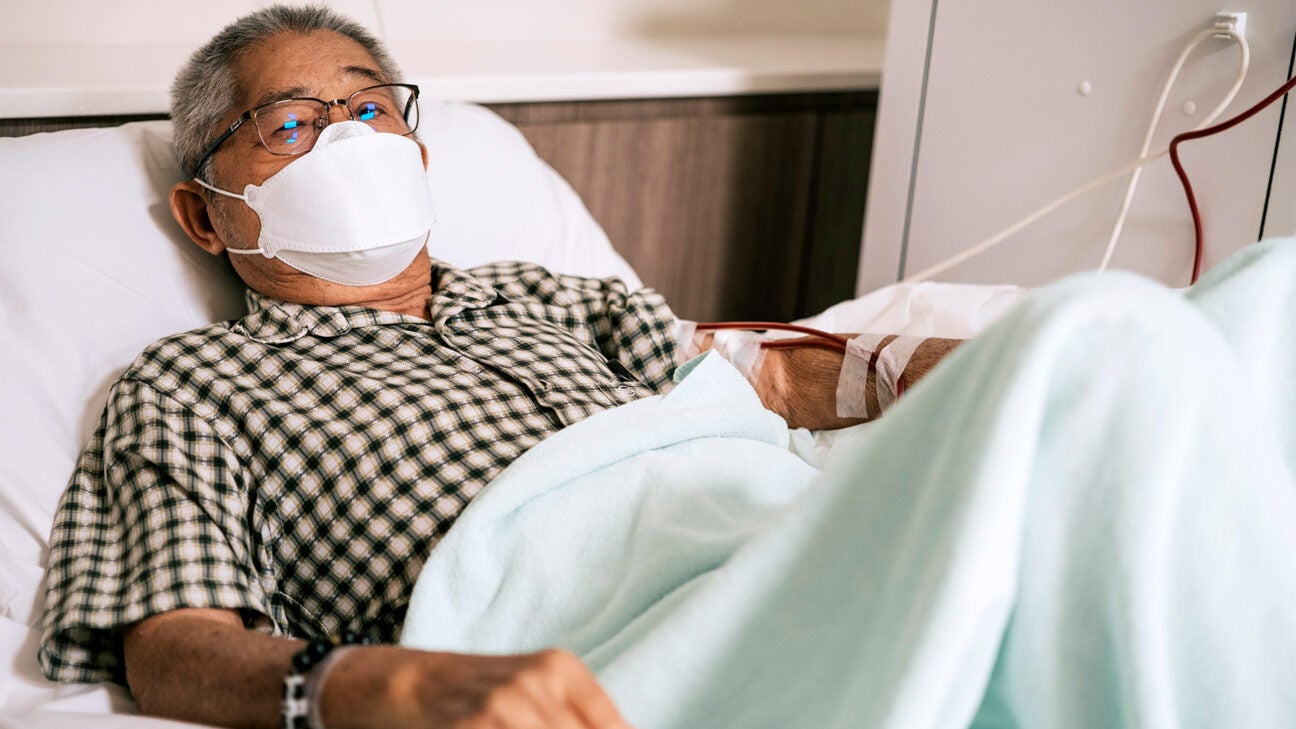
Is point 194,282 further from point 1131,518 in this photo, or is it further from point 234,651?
point 1131,518

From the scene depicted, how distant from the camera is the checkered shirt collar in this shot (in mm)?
1138

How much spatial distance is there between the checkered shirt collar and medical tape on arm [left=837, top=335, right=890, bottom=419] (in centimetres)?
45

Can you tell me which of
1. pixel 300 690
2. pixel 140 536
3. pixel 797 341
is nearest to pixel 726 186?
pixel 797 341

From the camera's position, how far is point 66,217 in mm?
1169

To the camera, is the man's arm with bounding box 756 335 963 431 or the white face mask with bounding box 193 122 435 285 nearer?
the white face mask with bounding box 193 122 435 285

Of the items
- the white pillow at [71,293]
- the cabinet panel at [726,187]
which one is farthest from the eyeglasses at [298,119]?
the cabinet panel at [726,187]

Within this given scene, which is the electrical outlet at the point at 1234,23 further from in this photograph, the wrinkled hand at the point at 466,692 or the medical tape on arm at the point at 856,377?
the wrinkled hand at the point at 466,692

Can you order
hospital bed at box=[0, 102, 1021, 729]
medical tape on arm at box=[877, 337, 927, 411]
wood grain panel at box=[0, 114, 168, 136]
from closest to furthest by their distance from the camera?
hospital bed at box=[0, 102, 1021, 729], medical tape on arm at box=[877, 337, 927, 411], wood grain panel at box=[0, 114, 168, 136]

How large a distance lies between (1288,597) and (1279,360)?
0.22m

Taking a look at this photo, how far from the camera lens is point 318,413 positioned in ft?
3.44

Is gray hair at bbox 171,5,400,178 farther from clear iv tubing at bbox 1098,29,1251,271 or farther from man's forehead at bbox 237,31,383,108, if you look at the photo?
clear iv tubing at bbox 1098,29,1251,271

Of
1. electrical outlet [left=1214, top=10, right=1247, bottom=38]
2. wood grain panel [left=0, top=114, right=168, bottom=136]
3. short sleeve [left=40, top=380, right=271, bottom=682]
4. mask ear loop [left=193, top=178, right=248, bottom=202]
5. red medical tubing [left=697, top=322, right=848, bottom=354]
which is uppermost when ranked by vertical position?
electrical outlet [left=1214, top=10, right=1247, bottom=38]

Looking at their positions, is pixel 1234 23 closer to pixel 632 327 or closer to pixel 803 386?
pixel 803 386

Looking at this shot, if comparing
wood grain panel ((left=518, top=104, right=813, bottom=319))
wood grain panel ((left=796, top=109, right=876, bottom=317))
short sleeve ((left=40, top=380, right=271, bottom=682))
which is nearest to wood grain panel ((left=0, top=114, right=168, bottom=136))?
Answer: short sleeve ((left=40, top=380, right=271, bottom=682))
